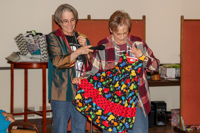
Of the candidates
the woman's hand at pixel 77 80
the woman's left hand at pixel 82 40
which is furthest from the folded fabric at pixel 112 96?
the woman's left hand at pixel 82 40

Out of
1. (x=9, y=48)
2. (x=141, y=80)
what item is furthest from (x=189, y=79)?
(x=9, y=48)

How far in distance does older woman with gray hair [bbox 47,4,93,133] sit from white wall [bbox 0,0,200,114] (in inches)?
83.0

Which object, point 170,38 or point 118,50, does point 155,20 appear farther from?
point 118,50

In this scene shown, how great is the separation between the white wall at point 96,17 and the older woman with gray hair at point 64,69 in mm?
2108

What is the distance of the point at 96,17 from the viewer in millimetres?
4840

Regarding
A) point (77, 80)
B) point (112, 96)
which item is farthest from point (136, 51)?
point (77, 80)

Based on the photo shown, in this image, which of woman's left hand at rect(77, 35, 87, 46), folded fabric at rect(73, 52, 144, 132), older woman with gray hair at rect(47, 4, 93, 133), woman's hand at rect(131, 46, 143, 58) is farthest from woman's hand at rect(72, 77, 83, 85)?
woman's hand at rect(131, 46, 143, 58)

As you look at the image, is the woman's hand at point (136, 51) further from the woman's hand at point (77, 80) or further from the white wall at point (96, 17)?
the white wall at point (96, 17)

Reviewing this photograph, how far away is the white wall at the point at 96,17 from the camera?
15.0 ft

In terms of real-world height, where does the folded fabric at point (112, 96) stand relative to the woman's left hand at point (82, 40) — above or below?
below

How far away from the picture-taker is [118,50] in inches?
93.2

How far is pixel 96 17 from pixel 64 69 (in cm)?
242

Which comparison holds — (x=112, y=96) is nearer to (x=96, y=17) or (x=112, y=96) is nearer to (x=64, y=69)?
(x=64, y=69)

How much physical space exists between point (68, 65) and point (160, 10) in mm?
2999
